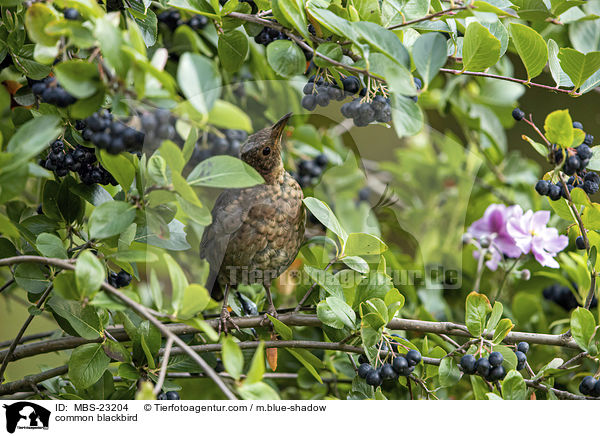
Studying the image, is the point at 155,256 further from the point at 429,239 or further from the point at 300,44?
the point at 429,239

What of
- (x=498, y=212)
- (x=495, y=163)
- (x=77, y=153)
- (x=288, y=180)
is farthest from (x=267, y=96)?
(x=495, y=163)

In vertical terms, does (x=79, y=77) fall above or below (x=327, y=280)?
above

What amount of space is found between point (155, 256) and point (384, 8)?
1.55ft

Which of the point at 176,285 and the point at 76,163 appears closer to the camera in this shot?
the point at 176,285

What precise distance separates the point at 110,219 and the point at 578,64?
69 cm

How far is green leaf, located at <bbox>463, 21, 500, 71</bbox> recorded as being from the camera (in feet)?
2.29

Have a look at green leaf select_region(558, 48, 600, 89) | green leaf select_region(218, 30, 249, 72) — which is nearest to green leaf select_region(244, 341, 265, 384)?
green leaf select_region(218, 30, 249, 72)

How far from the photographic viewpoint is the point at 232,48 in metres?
0.85

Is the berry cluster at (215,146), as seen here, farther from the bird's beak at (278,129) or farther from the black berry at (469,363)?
the black berry at (469,363)

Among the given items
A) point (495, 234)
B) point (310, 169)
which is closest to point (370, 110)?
point (310, 169)

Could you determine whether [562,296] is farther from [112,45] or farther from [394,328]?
[112,45]

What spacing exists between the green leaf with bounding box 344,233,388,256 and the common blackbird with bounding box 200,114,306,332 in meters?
0.12

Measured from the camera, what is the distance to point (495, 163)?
1513mm

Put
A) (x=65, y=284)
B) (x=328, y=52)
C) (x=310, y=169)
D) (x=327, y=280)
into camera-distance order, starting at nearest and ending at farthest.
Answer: (x=65, y=284) → (x=328, y=52) → (x=327, y=280) → (x=310, y=169)
